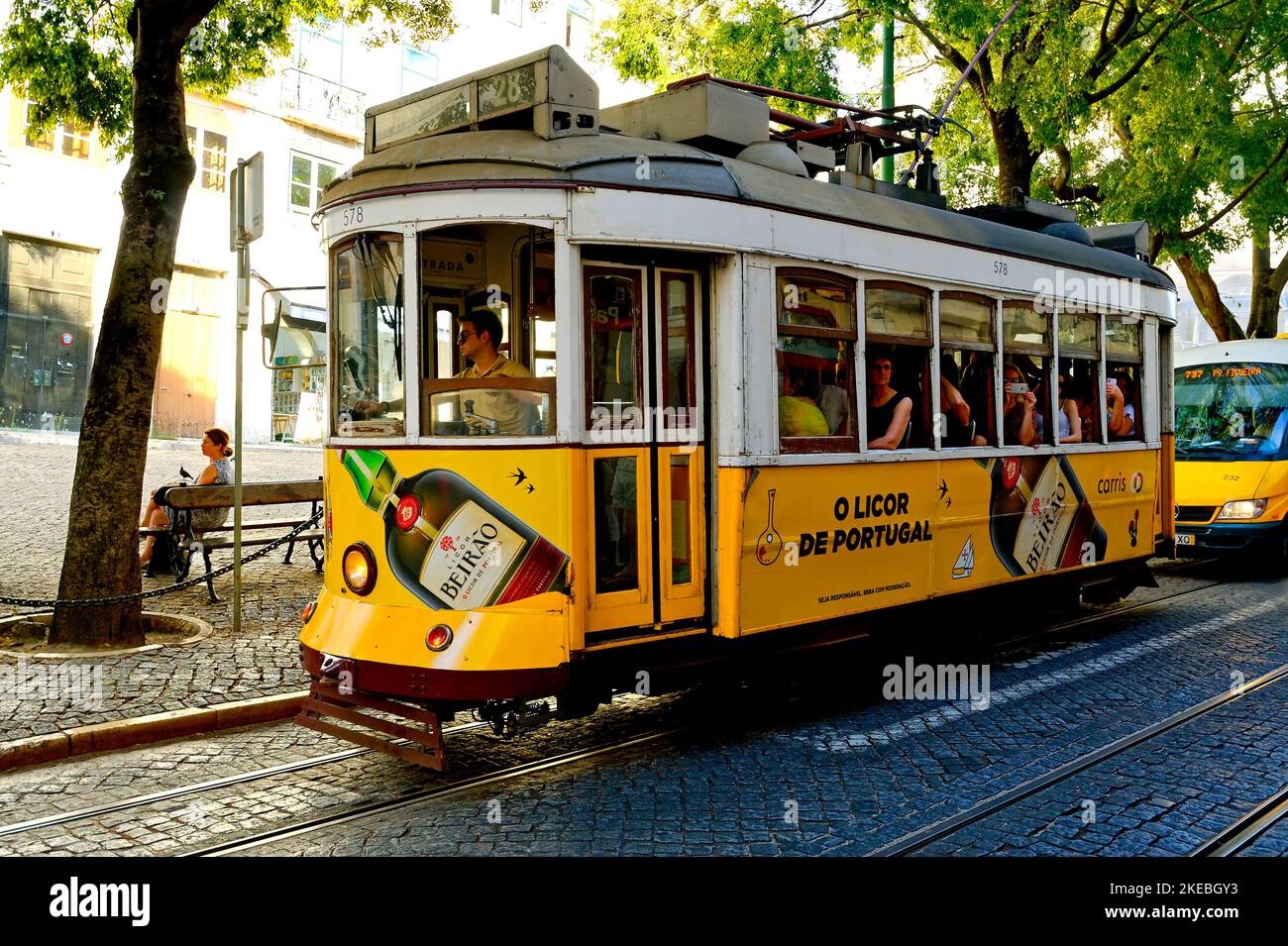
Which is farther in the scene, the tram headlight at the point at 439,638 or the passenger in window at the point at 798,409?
the passenger in window at the point at 798,409

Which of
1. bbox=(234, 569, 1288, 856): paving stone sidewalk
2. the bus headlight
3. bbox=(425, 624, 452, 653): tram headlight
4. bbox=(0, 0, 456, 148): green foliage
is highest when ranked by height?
bbox=(0, 0, 456, 148): green foliage

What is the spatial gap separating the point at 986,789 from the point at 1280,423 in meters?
9.60

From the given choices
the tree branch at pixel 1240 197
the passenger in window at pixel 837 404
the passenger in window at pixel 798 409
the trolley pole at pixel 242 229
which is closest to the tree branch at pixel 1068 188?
the tree branch at pixel 1240 197

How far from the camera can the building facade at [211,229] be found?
22.9m

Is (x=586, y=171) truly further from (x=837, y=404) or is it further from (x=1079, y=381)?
(x=1079, y=381)

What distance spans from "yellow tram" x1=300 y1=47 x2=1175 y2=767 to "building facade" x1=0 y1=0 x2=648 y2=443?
596 inches

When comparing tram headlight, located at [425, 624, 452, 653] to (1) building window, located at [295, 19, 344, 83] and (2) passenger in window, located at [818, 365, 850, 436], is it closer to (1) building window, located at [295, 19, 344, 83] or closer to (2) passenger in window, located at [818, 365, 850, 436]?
(2) passenger in window, located at [818, 365, 850, 436]

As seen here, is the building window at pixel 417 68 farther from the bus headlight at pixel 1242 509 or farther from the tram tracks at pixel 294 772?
the tram tracks at pixel 294 772

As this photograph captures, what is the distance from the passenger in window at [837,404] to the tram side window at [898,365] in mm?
183

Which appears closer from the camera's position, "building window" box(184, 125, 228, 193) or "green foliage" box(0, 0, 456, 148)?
"green foliage" box(0, 0, 456, 148)

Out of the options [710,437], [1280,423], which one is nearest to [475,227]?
[710,437]

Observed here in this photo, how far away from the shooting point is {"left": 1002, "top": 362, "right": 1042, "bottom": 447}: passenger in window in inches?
307

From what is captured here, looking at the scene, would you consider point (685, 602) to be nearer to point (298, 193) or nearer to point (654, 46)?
point (654, 46)

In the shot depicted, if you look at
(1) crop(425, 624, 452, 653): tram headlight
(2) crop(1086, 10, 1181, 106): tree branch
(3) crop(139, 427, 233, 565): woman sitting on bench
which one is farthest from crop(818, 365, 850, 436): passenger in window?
(2) crop(1086, 10, 1181, 106): tree branch
